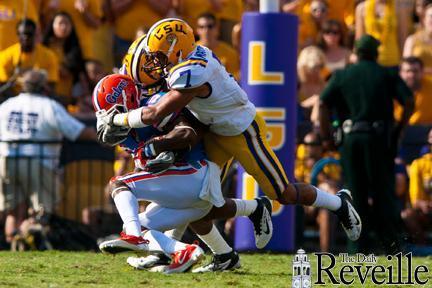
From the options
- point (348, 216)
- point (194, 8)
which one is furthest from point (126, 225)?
point (194, 8)

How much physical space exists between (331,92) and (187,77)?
3.78m

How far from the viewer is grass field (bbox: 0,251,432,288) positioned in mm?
8047

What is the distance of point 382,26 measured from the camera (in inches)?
557

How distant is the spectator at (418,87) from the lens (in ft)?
43.8

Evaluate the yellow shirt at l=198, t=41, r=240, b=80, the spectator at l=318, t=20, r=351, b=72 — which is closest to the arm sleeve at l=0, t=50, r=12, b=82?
the yellow shirt at l=198, t=41, r=240, b=80

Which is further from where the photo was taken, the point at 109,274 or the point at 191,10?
the point at 191,10

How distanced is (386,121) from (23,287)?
4.91 metres

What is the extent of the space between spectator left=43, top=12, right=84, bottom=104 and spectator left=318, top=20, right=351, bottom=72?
102 inches

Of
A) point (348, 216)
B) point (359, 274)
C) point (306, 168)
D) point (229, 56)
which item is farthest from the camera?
point (229, 56)

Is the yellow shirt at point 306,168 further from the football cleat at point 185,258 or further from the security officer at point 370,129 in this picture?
the football cleat at point 185,258

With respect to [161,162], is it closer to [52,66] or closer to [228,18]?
[52,66]

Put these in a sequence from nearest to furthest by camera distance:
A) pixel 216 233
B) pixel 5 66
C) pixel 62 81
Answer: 1. pixel 216 233
2. pixel 5 66
3. pixel 62 81

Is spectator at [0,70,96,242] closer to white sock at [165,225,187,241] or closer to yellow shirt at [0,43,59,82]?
yellow shirt at [0,43,59,82]

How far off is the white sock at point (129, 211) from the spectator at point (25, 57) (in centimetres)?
530
